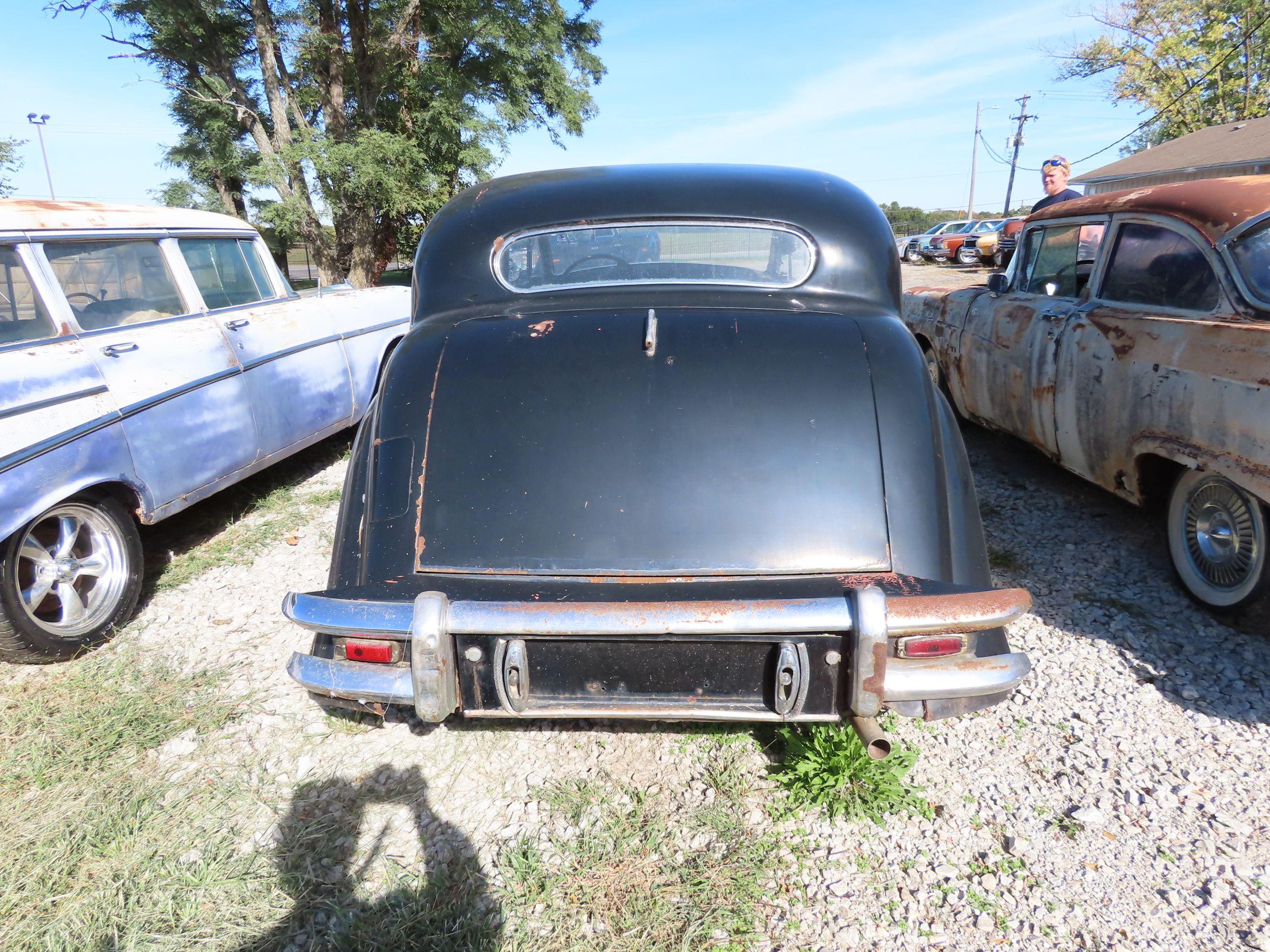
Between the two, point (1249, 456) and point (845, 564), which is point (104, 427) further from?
point (1249, 456)

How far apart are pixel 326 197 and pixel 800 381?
16317 millimetres

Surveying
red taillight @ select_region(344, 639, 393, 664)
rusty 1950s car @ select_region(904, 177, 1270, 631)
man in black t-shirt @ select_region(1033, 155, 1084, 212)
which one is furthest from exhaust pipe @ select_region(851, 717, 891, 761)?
man in black t-shirt @ select_region(1033, 155, 1084, 212)

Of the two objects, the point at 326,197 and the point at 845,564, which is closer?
the point at 845,564

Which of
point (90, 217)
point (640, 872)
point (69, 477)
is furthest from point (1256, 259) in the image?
point (90, 217)

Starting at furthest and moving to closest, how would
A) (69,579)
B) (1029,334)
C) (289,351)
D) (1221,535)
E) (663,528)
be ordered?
(289,351)
(1029,334)
(69,579)
(1221,535)
(663,528)

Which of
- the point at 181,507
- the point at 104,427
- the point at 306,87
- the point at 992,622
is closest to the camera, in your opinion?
the point at 992,622

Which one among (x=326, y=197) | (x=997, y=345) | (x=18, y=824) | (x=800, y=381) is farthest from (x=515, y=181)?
(x=326, y=197)

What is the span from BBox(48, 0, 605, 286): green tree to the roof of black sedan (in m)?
14.2

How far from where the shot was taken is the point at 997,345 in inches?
175

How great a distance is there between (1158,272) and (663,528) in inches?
112

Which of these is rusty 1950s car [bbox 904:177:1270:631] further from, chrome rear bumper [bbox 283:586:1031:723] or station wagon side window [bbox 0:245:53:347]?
station wagon side window [bbox 0:245:53:347]

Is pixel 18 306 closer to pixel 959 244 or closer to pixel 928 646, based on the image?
pixel 928 646

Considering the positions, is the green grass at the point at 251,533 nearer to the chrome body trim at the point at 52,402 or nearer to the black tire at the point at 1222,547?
the chrome body trim at the point at 52,402

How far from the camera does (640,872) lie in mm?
2021
